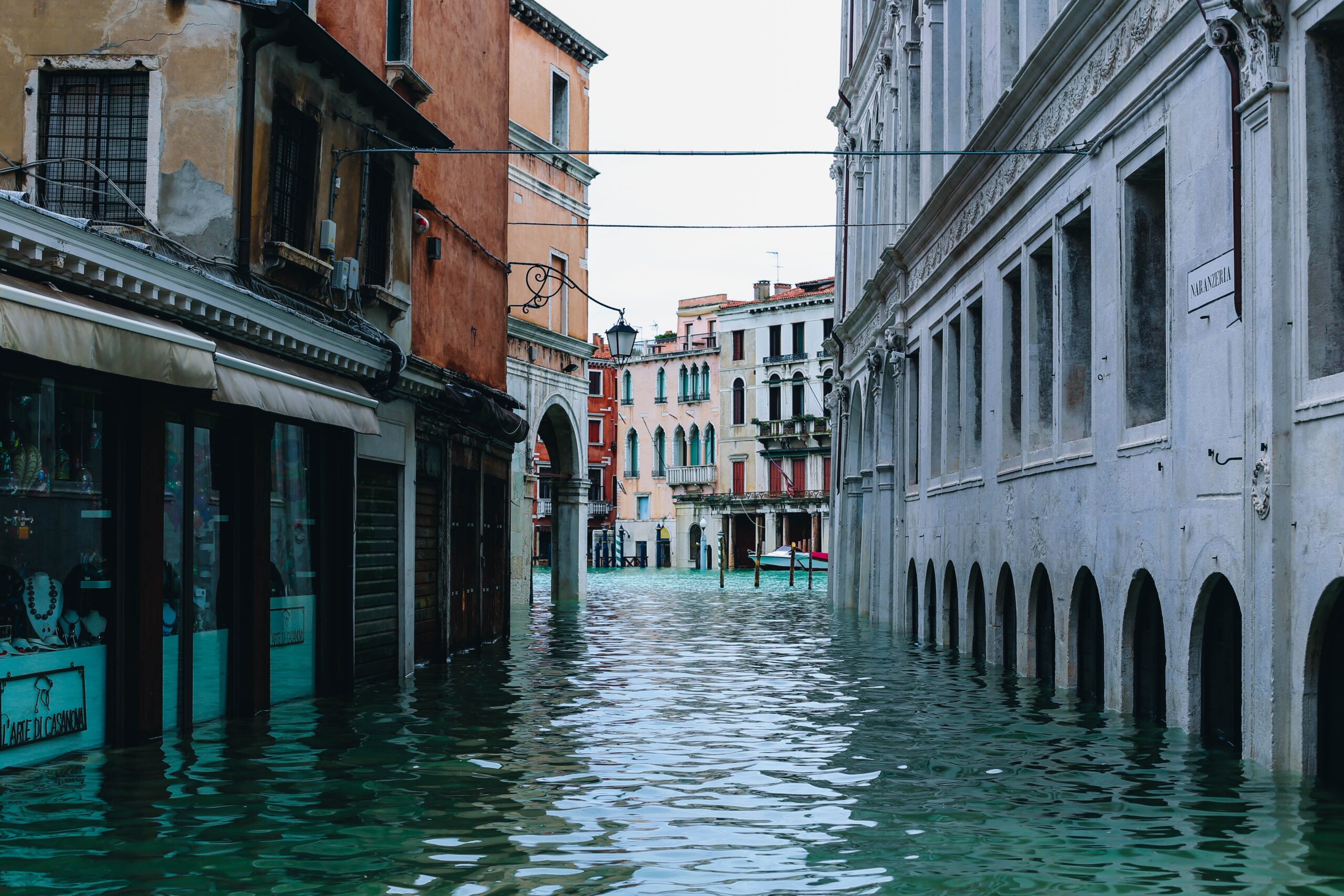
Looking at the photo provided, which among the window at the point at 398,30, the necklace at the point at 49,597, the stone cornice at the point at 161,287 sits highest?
the window at the point at 398,30

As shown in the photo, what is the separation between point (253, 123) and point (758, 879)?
7672 millimetres

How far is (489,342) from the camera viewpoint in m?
21.0

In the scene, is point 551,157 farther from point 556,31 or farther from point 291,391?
point 291,391

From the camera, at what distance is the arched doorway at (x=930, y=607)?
926 inches

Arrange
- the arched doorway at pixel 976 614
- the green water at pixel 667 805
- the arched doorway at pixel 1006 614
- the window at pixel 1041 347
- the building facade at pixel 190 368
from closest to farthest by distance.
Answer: the green water at pixel 667 805
the building facade at pixel 190 368
the window at pixel 1041 347
the arched doorway at pixel 1006 614
the arched doorway at pixel 976 614

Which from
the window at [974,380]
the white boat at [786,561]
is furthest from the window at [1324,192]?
the white boat at [786,561]

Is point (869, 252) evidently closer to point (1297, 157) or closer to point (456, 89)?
point (456, 89)

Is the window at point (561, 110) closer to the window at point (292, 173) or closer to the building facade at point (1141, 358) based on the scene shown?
the building facade at point (1141, 358)

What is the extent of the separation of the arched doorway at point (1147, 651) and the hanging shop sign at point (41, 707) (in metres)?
7.91

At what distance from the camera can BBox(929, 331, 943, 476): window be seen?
2356cm

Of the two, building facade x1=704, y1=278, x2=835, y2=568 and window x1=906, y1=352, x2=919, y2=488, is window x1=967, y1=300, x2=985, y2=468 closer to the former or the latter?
window x1=906, y1=352, x2=919, y2=488

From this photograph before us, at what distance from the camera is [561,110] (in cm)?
3422

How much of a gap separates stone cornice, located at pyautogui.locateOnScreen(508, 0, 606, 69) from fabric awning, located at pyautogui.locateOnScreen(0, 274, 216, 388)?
73.4 feet

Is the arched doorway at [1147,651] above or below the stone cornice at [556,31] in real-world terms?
below
